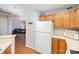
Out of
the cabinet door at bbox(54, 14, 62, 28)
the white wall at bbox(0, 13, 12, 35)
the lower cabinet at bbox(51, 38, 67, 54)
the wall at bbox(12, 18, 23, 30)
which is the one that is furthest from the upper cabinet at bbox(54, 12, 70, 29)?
the white wall at bbox(0, 13, 12, 35)

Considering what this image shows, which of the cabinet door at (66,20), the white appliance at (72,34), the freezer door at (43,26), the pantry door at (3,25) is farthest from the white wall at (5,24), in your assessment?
the cabinet door at (66,20)

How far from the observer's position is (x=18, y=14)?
1.75 m

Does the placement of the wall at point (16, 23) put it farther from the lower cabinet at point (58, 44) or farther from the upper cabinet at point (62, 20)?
the upper cabinet at point (62, 20)

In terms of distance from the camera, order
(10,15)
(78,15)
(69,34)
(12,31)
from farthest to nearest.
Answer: (69,34) < (78,15) < (12,31) < (10,15)

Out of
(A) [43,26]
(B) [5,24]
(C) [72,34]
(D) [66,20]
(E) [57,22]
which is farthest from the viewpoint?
(E) [57,22]

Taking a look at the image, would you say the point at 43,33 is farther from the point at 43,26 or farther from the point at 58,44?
the point at 58,44

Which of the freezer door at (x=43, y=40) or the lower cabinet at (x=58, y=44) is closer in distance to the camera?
the lower cabinet at (x=58, y=44)

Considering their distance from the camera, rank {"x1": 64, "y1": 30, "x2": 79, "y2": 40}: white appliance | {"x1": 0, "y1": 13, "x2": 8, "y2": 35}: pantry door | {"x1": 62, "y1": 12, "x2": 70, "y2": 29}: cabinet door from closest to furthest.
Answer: {"x1": 0, "y1": 13, "x2": 8, "y2": 35}: pantry door
{"x1": 64, "y1": 30, "x2": 79, "y2": 40}: white appliance
{"x1": 62, "y1": 12, "x2": 70, "y2": 29}: cabinet door

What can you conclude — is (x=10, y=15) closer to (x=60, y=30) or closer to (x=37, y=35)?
(x=37, y=35)

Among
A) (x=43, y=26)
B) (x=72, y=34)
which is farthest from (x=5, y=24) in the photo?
(x=72, y=34)

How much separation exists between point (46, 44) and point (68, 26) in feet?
2.37

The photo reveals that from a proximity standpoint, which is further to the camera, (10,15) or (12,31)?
(12,31)

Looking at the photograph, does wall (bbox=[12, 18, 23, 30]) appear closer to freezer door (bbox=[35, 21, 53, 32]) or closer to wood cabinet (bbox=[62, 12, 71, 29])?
Result: freezer door (bbox=[35, 21, 53, 32])
